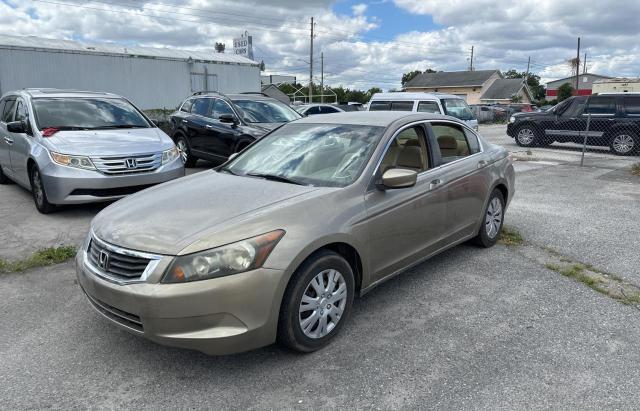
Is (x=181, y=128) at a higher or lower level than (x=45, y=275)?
higher

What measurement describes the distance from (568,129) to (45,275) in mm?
15786

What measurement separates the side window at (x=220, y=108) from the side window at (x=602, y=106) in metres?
11.9

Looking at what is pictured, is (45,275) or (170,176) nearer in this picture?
(45,275)

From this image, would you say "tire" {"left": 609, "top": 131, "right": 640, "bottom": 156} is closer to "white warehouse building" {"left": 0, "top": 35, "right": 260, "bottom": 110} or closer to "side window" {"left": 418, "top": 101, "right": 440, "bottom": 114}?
"side window" {"left": 418, "top": 101, "right": 440, "bottom": 114}

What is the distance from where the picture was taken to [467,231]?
480 cm

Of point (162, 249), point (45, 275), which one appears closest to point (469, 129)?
point (162, 249)

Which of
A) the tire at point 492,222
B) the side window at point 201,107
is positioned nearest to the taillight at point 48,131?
the side window at point 201,107

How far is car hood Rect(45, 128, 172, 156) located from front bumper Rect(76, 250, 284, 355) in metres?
3.96

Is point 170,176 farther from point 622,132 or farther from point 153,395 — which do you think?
point 622,132

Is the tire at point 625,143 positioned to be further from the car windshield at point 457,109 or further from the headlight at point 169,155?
the headlight at point 169,155

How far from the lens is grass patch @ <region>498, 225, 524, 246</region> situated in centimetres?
556

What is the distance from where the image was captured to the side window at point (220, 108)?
31.8ft

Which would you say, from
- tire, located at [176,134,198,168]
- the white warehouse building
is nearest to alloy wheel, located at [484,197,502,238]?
tire, located at [176,134,198,168]

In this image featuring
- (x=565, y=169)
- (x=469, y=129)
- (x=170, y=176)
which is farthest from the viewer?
(x=565, y=169)
